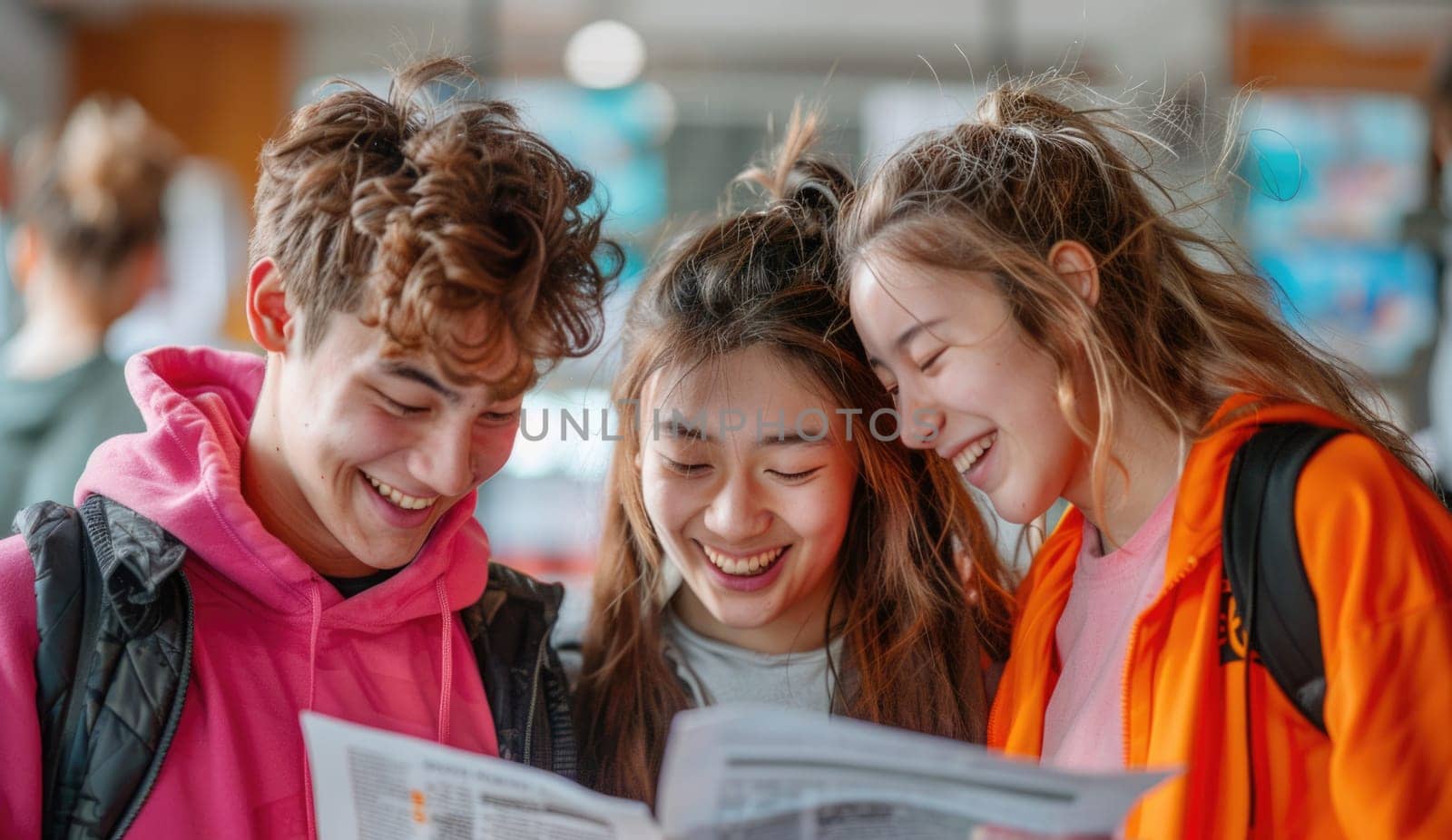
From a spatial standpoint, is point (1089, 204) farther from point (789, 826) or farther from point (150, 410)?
point (150, 410)

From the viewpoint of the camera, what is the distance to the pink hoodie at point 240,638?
1204mm

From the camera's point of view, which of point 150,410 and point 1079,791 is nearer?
point 1079,791

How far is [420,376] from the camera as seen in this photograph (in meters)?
1.31

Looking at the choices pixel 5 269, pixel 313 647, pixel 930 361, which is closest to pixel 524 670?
pixel 313 647

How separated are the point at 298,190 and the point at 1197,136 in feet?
3.58

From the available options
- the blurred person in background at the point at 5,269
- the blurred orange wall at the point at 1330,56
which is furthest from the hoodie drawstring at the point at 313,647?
the blurred orange wall at the point at 1330,56

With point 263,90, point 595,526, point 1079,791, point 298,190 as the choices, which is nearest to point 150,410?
point 298,190

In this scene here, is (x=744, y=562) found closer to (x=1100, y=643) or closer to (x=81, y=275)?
(x=1100, y=643)

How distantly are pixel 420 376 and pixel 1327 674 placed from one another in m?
0.87

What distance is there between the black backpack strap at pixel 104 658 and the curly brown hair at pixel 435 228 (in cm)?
27

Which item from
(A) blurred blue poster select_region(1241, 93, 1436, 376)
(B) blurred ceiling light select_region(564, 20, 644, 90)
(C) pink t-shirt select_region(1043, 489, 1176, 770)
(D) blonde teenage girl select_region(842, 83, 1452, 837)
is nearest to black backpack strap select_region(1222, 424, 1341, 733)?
(D) blonde teenage girl select_region(842, 83, 1452, 837)

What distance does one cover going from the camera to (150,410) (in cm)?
140

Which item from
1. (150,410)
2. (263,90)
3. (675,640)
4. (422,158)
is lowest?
(675,640)

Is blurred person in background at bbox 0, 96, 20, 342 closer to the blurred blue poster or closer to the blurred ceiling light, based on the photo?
the blurred ceiling light
